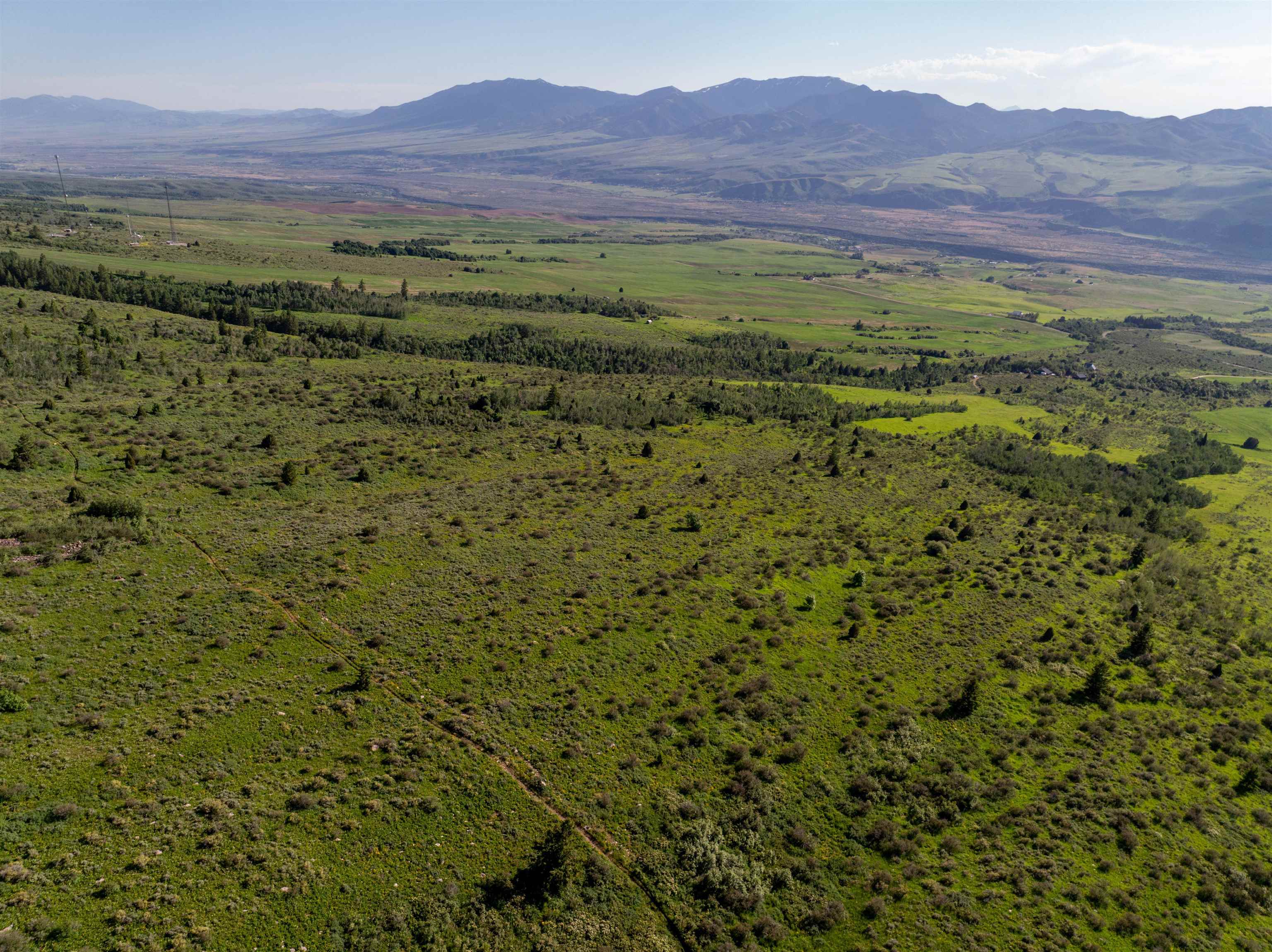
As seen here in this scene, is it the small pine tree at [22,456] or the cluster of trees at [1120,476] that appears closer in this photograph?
the small pine tree at [22,456]

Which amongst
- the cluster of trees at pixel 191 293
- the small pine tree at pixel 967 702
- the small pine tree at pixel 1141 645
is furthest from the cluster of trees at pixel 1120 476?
the cluster of trees at pixel 191 293

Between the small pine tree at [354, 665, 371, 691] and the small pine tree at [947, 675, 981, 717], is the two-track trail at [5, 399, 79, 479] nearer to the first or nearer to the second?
the small pine tree at [354, 665, 371, 691]

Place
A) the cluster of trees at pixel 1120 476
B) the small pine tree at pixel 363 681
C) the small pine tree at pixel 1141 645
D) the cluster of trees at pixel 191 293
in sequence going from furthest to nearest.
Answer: the cluster of trees at pixel 191 293 < the cluster of trees at pixel 1120 476 < the small pine tree at pixel 1141 645 < the small pine tree at pixel 363 681

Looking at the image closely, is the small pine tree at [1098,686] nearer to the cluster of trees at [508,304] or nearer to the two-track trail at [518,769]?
the two-track trail at [518,769]

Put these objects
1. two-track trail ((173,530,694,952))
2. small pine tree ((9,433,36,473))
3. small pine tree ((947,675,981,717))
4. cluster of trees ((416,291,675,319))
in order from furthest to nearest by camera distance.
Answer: cluster of trees ((416,291,675,319)) → small pine tree ((9,433,36,473)) → small pine tree ((947,675,981,717)) → two-track trail ((173,530,694,952))

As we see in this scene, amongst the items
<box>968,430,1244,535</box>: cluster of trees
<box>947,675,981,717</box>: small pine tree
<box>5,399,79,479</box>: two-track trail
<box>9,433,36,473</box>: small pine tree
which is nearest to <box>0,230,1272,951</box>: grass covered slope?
<box>9,433,36,473</box>: small pine tree

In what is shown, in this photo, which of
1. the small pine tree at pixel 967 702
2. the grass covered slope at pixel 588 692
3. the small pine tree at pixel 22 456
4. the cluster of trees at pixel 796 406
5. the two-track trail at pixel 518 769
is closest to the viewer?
the grass covered slope at pixel 588 692

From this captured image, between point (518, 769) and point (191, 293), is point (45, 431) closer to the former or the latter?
point (518, 769)

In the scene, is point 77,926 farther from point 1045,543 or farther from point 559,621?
point 1045,543
